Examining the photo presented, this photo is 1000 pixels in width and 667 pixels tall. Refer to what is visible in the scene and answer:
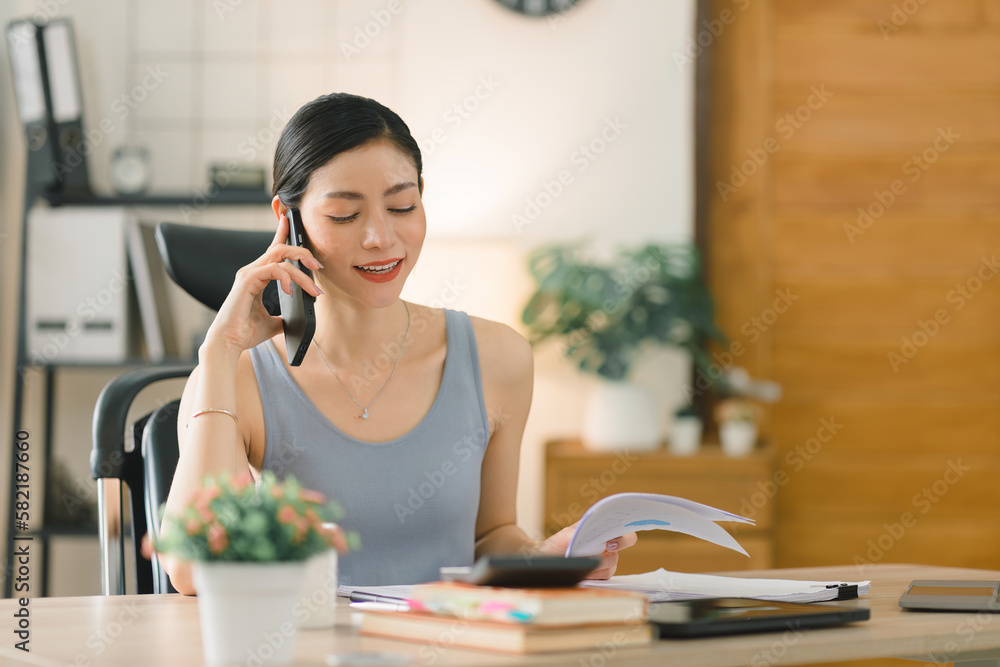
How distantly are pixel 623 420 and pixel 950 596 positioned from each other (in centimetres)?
170

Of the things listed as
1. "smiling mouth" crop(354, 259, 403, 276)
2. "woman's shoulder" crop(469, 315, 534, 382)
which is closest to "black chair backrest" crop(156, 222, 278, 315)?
"smiling mouth" crop(354, 259, 403, 276)

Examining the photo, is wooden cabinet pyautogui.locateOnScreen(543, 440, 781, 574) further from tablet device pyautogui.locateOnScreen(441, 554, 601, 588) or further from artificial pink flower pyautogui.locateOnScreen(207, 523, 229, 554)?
artificial pink flower pyautogui.locateOnScreen(207, 523, 229, 554)

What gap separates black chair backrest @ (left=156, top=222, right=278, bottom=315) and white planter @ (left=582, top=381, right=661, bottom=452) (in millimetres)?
1408

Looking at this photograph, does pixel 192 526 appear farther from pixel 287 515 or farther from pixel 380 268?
pixel 380 268

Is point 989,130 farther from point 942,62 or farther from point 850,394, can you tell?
point 850,394

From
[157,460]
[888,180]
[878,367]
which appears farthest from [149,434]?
[888,180]

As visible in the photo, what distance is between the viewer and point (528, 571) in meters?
0.80

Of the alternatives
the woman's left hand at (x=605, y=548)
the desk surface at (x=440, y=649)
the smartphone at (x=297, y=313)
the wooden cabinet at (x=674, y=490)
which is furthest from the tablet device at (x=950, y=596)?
the wooden cabinet at (x=674, y=490)

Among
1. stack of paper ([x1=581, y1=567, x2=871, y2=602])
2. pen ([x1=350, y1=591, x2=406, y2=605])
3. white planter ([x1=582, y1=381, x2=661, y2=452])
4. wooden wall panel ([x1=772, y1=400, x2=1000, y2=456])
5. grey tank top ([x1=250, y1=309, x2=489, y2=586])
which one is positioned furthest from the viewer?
wooden wall panel ([x1=772, y1=400, x2=1000, y2=456])

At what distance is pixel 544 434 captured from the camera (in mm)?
3061

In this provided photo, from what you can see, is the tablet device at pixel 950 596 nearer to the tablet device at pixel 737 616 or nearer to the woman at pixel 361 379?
the tablet device at pixel 737 616

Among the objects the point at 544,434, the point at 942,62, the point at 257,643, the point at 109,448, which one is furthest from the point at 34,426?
the point at 942,62

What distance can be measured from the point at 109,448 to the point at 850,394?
2.20 m

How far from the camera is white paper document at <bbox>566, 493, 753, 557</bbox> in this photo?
0.95m
